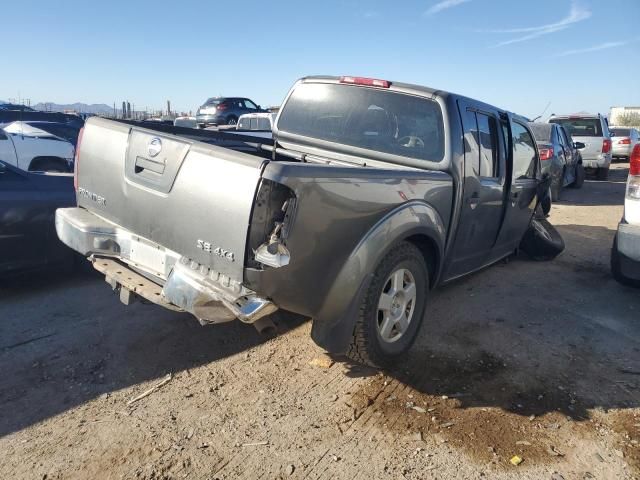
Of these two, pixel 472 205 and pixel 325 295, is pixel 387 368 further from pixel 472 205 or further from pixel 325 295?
pixel 472 205

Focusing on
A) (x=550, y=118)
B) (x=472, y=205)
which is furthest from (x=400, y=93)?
(x=550, y=118)

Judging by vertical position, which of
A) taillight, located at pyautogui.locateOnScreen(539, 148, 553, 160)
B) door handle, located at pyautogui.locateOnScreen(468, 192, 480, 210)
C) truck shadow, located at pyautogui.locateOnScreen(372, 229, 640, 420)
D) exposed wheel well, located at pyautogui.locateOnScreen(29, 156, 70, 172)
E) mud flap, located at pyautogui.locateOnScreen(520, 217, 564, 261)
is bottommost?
truck shadow, located at pyautogui.locateOnScreen(372, 229, 640, 420)

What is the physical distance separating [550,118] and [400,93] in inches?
525

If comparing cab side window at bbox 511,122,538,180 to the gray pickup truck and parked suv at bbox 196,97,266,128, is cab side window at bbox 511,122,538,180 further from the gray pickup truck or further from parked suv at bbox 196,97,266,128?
parked suv at bbox 196,97,266,128

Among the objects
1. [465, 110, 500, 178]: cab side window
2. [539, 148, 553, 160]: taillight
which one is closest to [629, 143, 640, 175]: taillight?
[465, 110, 500, 178]: cab side window

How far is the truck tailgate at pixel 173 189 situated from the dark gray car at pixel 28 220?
49.7 inches

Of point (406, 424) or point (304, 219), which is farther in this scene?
point (406, 424)

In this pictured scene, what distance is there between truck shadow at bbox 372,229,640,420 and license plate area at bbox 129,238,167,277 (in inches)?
65.7

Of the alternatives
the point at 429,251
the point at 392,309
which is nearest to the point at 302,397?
the point at 392,309

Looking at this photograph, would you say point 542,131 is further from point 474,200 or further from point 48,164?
point 48,164

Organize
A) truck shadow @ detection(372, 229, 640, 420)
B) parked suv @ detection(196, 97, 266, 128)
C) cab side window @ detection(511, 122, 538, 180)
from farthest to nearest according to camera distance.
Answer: parked suv @ detection(196, 97, 266, 128)
cab side window @ detection(511, 122, 538, 180)
truck shadow @ detection(372, 229, 640, 420)

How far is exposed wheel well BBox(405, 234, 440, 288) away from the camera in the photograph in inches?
137

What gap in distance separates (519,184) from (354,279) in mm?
2835

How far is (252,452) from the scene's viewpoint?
259 cm
